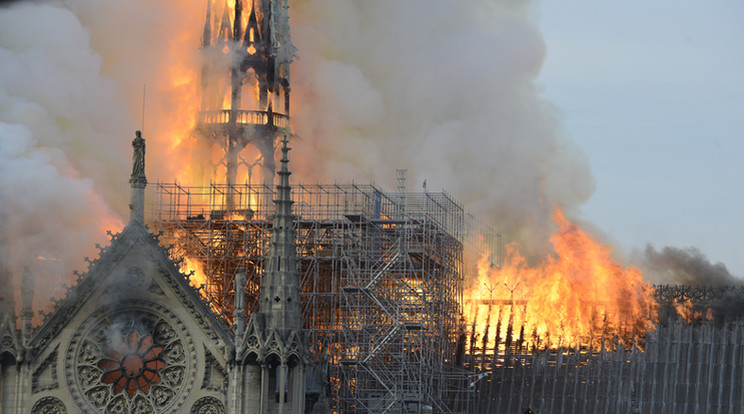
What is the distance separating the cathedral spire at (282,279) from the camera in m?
76.1

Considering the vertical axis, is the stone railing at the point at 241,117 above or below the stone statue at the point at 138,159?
above

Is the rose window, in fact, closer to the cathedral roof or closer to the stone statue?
the cathedral roof

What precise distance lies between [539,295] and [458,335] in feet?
20.7

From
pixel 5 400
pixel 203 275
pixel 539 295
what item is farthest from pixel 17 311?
pixel 539 295

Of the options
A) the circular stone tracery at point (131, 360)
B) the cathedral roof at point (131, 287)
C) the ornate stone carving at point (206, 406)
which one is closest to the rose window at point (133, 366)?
the circular stone tracery at point (131, 360)

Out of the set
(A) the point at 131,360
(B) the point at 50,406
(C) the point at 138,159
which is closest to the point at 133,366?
(A) the point at 131,360

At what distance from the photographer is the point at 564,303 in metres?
99.3

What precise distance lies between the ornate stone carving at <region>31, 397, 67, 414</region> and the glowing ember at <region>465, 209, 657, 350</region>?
93.9ft

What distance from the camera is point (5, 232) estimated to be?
83000mm

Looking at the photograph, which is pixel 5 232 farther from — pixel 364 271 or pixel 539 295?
pixel 539 295

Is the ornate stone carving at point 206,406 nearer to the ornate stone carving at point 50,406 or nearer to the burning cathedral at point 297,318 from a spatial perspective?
the burning cathedral at point 297,318

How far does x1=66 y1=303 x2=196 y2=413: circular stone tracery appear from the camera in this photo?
7769 centimetres

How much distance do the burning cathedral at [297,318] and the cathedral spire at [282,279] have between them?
0.29ft

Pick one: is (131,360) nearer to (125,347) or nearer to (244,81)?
(125,347)
